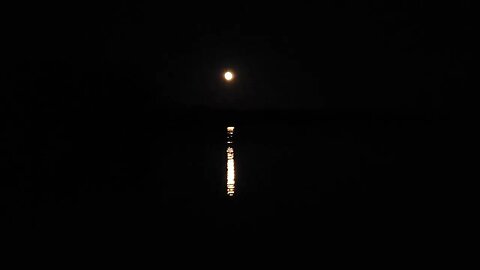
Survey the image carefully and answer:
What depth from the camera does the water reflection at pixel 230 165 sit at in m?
1.04

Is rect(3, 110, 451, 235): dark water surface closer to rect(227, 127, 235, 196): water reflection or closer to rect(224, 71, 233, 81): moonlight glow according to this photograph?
rect(227, 127, 235, 196): water reflection

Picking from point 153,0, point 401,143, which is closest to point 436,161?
point 401,143

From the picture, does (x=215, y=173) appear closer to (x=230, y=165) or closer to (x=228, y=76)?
(x=230, y=165)

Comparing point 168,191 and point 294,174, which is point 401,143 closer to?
point 294,174

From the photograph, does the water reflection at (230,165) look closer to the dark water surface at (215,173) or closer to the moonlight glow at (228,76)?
the dark water surface at (215,173)

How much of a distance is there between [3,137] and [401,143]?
4.13 ft

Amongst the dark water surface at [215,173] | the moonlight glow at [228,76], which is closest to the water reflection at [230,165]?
the dark water surface at [215,173]

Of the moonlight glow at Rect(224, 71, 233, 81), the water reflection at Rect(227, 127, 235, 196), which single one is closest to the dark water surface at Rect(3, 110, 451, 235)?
the water reflection at Rect(227, 127, 235, 196)

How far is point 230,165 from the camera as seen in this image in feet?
3.75

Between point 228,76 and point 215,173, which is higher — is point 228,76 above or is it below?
above

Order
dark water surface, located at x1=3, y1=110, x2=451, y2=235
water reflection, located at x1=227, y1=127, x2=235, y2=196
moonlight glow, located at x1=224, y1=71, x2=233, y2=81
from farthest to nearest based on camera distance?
moonlight glow, located at x1=224, y1=71, x2=233, y2=81, water reflection, located at x1=227, y1=127, x2=235, y2=196, dark water surface, located at x1=3, y1=110, x2=451, y2=235

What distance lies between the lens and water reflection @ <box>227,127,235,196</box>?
41.0 inches

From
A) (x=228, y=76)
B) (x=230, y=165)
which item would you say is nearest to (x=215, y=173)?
(x=230, y=165)

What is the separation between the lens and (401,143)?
1235 mm
